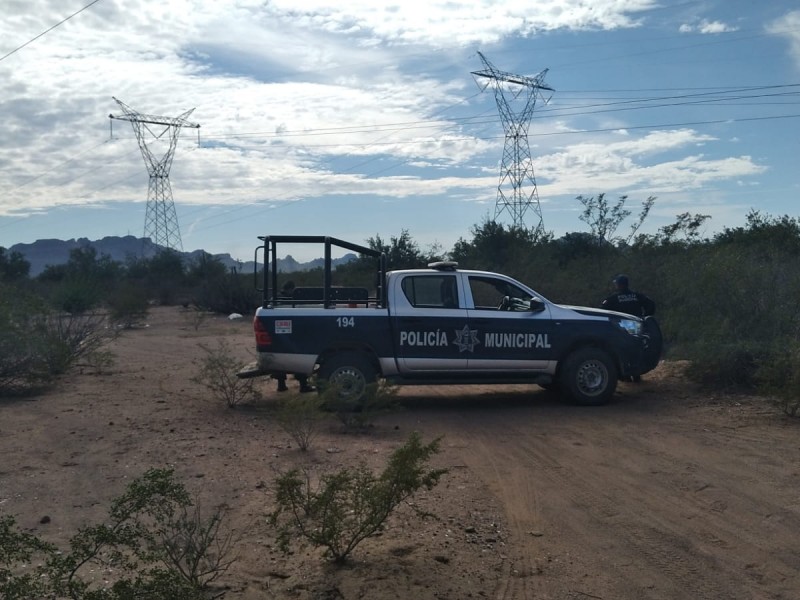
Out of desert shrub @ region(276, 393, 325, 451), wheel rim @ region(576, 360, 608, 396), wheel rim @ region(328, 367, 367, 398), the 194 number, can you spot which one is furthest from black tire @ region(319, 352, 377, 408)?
wheel rim @ region(576, 360, 608, 396)

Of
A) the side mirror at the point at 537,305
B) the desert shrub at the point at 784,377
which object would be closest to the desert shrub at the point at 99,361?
the side mirror at the point at 537,305

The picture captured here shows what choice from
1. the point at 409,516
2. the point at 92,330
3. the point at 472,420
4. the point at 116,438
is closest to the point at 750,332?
the point at 472,420

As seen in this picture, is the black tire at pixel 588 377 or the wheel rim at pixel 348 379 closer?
the wheel rim at pixel 348 379

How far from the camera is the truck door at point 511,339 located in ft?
40.6

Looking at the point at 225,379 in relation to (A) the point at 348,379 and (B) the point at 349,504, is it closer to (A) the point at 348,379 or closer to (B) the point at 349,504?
(A) the point at 348,379

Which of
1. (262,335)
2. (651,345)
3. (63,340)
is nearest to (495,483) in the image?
(262,335)

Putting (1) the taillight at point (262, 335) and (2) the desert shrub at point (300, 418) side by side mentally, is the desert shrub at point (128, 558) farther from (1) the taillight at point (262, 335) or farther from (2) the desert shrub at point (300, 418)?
(1) the taillight at point (262, 335)

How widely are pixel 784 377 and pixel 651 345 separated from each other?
2.16 meters

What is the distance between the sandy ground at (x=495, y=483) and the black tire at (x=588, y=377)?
11.0 inches

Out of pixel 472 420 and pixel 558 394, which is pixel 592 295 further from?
pixel 472 420

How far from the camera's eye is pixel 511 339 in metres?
12.4

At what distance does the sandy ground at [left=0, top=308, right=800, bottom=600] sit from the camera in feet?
18.6

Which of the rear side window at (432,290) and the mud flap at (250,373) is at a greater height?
the rear side window at (432,290)

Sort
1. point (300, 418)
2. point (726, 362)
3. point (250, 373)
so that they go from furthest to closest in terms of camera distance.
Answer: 1. point (726, 362)
2. point (250, 373)
3. point (300, 418)
